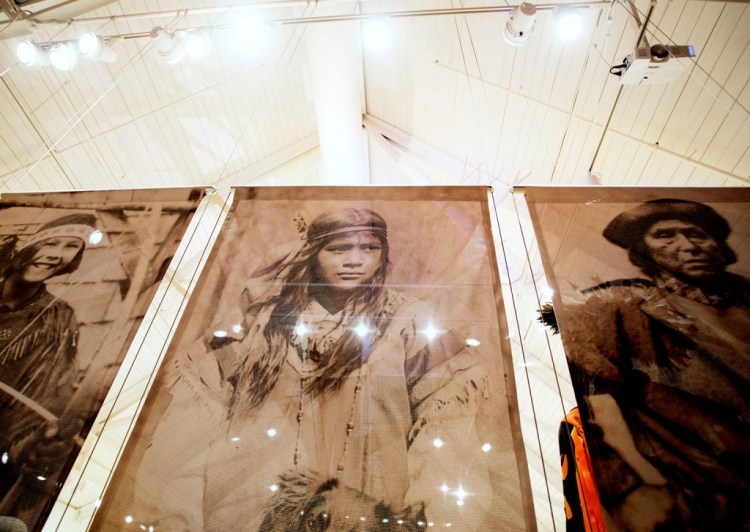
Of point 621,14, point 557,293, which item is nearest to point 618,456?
point 557,293

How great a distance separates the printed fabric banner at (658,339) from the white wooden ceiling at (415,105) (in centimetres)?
136

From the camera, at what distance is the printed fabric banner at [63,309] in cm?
194

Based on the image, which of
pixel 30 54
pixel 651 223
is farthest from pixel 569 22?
pixel 30 54

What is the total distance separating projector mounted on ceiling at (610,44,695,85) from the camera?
2.63 meters

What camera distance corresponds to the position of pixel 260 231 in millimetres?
2902

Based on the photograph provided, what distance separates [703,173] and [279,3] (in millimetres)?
4671

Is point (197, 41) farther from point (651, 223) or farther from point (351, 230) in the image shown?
point (651, 223)

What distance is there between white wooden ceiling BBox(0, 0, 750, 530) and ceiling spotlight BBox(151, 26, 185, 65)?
28 centimetres

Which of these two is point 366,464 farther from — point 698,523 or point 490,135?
point 490,135

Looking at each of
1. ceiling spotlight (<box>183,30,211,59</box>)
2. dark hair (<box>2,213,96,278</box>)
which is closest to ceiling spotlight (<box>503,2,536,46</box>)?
ceiling spotlight (<box>183,30,211,59</box>)

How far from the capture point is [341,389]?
2.07 meters

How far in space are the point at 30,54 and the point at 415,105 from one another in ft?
16.4

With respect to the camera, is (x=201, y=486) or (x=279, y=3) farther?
(x=279, y=3)

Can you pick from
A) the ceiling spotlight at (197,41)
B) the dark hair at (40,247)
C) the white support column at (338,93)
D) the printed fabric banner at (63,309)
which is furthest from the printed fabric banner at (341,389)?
the white support column at (338,93)
